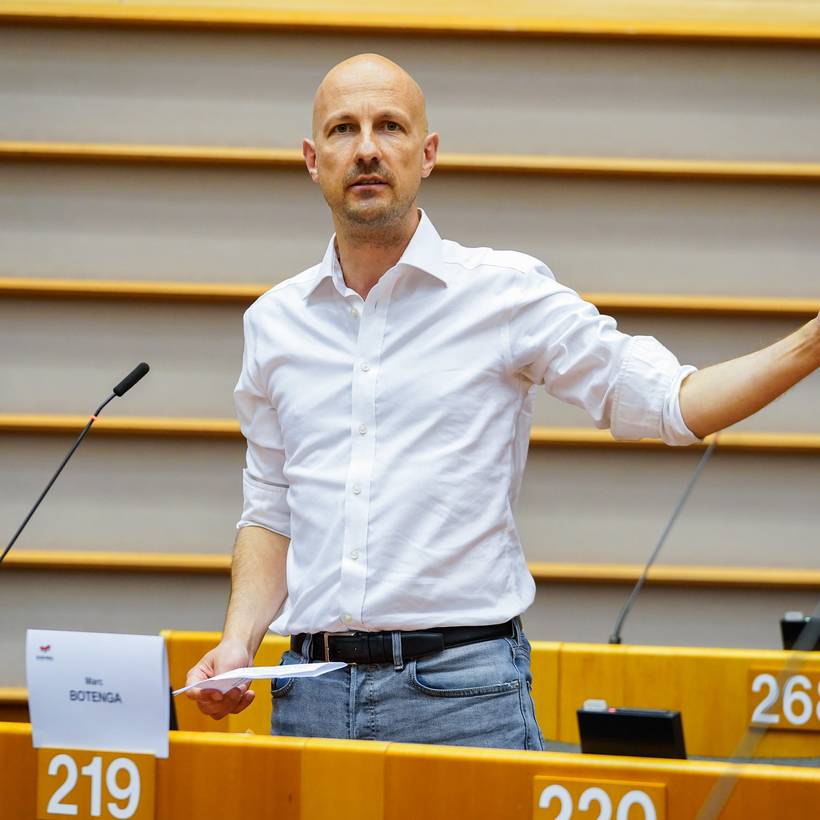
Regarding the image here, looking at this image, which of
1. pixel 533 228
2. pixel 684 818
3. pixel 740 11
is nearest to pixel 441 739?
pixel 684 818

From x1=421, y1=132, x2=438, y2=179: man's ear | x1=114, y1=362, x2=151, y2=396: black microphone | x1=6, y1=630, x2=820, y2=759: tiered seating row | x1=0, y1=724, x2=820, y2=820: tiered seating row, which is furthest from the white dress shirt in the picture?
x1=6, y1=630, x2=820, y2=759: tiered seating row

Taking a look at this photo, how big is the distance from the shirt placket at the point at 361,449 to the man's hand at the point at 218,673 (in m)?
0.17

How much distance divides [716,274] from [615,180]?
16.3 inches

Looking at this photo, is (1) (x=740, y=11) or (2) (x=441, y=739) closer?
(2) (x=441, y=739)

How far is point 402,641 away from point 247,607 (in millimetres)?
296

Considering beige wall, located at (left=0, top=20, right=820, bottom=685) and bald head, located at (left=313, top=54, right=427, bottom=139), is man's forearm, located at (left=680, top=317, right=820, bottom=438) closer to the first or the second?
bald head, located at (left=313, top=54, right=427, bottom=139)

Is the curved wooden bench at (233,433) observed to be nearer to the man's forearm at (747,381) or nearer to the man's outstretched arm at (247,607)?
the man's outstretched arm at (247,607)

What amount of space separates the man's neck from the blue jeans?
0.52 meters

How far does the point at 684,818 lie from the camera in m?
1.21

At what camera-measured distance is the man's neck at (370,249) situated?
1.63 m

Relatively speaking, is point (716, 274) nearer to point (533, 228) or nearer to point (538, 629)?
point (533, 228)

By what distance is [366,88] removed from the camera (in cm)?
165

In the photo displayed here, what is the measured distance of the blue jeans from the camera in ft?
4.81

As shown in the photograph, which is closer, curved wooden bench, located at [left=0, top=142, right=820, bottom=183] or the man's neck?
the man's neck
